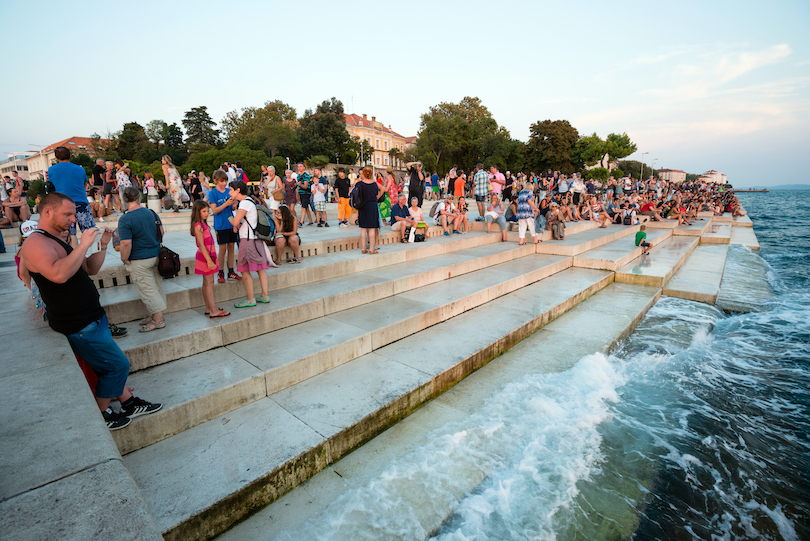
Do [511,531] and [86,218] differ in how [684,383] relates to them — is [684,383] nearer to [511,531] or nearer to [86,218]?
[511,531]

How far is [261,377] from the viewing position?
376 centimetres

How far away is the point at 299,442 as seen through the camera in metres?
3.14

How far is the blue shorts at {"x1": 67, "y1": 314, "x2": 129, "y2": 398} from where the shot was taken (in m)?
2.87

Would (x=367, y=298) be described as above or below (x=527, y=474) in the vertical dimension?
above

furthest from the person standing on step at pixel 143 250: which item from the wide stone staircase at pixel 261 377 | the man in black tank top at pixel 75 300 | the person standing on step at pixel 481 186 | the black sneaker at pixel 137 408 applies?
the person standing on step at pixel 481 186

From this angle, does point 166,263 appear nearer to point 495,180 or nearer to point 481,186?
point 481,186

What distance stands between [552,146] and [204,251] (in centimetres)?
5827

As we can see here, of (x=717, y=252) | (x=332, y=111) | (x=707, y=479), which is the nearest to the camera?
(x=707, y=479)

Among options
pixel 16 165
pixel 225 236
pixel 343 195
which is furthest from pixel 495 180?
pixel 16 165

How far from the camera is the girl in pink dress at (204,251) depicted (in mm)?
4461

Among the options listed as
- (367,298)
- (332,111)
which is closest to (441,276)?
(367,298)

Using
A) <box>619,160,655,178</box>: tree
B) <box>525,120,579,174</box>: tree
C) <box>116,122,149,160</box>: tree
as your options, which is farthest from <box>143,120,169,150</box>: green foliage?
<box>619,160,655,178</box>: tree

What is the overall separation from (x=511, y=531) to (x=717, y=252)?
15442mm

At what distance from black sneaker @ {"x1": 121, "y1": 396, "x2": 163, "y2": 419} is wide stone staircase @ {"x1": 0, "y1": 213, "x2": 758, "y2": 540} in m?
0.08
